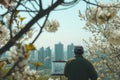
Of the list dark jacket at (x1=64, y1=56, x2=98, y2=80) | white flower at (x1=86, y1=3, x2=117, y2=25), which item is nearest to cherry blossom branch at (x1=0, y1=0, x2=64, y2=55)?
white flower at (x1=86, y1=3, x2=117, y2=25)

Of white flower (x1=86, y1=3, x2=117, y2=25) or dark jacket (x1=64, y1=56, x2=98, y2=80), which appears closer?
white flower (x1=86, y1=3, x2=117, y2=25)

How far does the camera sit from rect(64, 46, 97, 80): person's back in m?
7.68

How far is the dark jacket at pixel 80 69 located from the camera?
25.2ft

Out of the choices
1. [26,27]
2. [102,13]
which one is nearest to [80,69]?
[102,13]

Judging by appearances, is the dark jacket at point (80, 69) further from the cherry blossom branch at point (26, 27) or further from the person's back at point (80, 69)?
the cherry blossom branch at point (26, 27)

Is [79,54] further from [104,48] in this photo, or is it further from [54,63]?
[104,48]

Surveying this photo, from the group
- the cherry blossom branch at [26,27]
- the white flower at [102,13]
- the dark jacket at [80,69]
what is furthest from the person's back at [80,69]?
the cherry blossom branch at [26,27]

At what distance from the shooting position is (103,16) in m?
2.70

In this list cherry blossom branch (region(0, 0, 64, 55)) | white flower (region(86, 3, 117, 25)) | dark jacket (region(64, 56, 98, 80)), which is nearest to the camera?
cherry blossom branch (region(0, 0, 64, 55))

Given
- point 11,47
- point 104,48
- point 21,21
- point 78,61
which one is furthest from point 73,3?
point 104,48

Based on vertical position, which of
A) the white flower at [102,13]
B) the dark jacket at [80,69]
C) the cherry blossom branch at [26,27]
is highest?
the white flower at [102,13]

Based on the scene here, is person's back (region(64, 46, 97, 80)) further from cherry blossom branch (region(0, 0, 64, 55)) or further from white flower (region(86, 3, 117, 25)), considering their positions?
cherry blossom branch (region(0, 0, 64, 55))

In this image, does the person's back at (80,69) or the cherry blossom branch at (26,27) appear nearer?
the cherry blossom branch at (26,27)

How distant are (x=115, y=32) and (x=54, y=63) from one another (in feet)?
23.6
